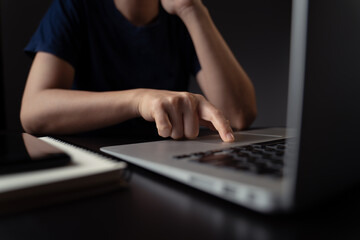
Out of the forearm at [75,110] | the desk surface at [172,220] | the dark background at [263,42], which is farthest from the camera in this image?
the dark background at [263,42]

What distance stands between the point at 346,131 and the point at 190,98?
28 centimetres

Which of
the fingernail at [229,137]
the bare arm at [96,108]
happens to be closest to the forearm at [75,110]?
the bare arm at [96,108]

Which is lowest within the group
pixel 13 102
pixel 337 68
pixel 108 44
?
pixel 13 102

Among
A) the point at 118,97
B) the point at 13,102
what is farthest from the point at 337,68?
the point at 13,102

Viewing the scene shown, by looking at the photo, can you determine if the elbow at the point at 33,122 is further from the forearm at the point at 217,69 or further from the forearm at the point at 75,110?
the forearm at the point at 217,69

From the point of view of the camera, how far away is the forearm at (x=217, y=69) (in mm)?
846

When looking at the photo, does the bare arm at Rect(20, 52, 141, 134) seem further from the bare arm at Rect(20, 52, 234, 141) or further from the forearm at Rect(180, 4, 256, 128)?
the forearm at Rect(180, 4, 256, 128)

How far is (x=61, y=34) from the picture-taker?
779mm

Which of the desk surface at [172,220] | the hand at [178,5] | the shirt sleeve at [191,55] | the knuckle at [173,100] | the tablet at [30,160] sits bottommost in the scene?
the desk surface at [172,220]

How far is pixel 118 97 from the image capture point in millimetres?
563

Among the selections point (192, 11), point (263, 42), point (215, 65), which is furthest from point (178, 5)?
point (263, 42)

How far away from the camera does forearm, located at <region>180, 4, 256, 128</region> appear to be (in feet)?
2.78

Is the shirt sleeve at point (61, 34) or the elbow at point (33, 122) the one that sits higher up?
the shirt sleeve at point (61, 34)

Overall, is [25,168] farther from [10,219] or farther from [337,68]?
[337,68]
